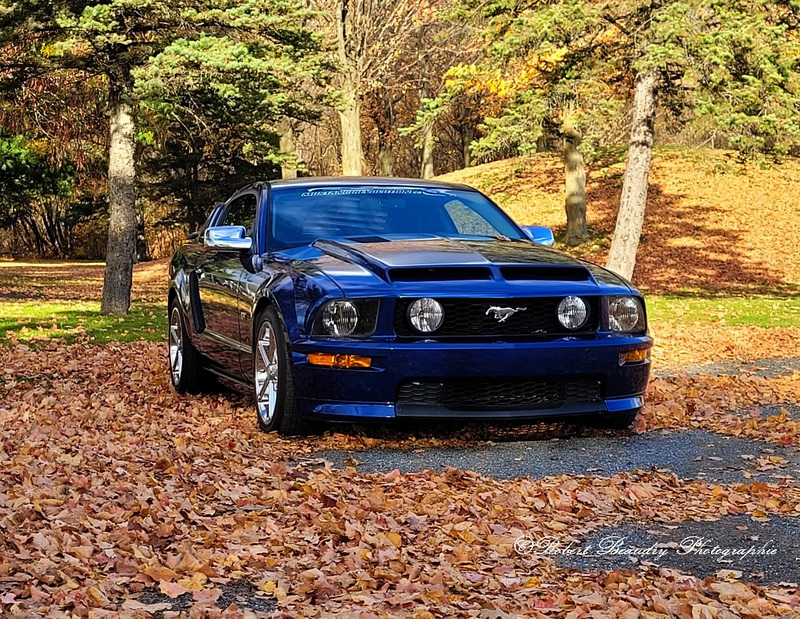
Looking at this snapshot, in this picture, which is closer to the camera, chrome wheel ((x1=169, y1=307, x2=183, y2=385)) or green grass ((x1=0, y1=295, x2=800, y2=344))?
chrome wheel ((x1=169, y1=307, x2=183, y2=385))

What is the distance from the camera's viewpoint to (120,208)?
61.9ft

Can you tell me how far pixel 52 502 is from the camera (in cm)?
539

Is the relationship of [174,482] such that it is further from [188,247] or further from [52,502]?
[188,247]

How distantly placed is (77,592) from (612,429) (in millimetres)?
4400

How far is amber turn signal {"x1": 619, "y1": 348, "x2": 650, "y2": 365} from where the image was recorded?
23.6 ft

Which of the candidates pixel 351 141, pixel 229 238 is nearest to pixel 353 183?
pixel 229 238

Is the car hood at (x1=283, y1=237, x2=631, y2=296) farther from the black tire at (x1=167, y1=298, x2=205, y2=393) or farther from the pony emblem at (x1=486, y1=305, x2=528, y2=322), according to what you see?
the black tire at (x1=167, y1=298, x2=205, y2=393)

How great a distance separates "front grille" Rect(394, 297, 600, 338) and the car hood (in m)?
0.06

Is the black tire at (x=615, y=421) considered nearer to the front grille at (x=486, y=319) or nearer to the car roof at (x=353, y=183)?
the front grille at (x=486, y=319)

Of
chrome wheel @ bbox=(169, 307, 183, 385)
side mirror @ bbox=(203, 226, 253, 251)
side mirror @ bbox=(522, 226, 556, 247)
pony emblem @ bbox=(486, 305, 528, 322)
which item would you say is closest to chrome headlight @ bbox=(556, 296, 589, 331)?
pony emblem @ bbox=(486, 305, 528, 322)

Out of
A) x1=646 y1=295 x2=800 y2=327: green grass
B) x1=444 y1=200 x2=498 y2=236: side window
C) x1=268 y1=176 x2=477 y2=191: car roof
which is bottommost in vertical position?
x1=646 y1=295 x2=800 y2=327: green grass

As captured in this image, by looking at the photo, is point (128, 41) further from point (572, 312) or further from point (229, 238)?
point (572, 312)

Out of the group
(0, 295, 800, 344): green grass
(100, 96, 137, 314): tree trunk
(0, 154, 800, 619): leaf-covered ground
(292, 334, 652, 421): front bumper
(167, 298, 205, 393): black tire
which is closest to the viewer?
(0, 154, 800, 619): leaf-covered ground

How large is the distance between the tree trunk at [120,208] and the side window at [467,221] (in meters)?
11.0
